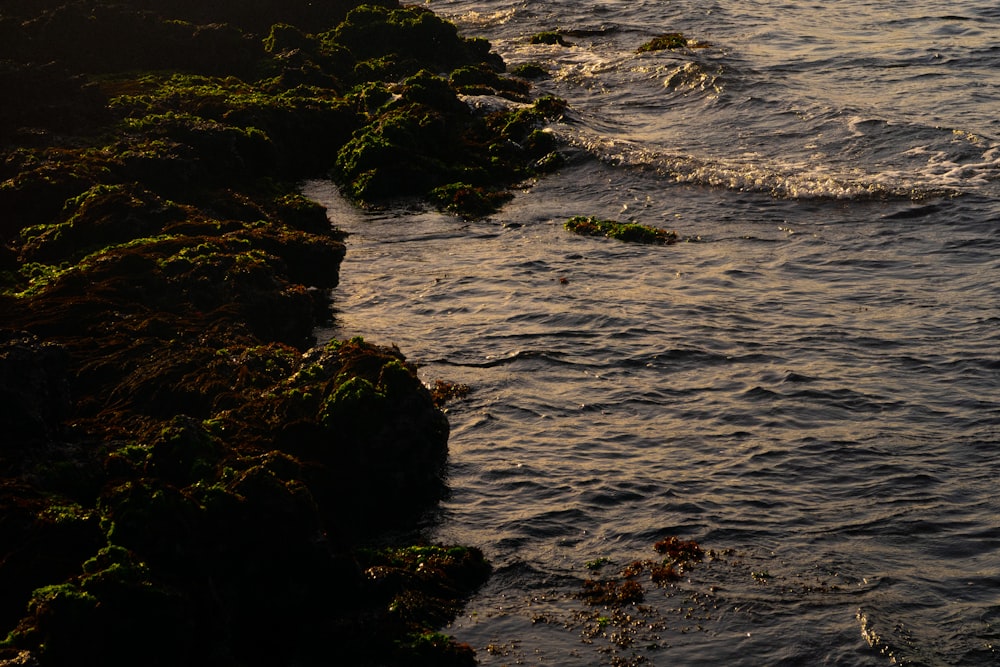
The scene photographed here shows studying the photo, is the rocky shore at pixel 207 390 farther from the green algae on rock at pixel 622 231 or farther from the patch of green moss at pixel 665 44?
the patch of green moss at pixel 665 44

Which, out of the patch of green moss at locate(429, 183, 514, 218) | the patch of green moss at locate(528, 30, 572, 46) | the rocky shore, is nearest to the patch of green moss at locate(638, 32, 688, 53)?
the patch of green moss at locate(528, 30, 572, 46)

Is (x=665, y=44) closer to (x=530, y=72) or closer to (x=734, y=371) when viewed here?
(x=530, y=72)

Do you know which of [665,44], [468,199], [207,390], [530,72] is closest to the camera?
[207,390]

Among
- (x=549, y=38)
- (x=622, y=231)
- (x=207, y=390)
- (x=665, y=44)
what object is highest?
(x=549, y=38)

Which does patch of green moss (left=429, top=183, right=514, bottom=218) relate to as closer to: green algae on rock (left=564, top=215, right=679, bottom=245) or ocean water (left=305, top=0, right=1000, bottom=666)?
ocean water (left=305, top=0, right=1000, bottom=666)

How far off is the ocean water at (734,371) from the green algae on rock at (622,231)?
0.37m

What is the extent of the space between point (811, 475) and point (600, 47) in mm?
26359

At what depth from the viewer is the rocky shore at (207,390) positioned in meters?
7.59

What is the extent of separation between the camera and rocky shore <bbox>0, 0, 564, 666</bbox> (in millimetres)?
7590

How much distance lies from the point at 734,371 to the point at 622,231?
5.65 m

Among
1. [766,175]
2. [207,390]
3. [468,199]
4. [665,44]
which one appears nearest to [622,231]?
[468,199]

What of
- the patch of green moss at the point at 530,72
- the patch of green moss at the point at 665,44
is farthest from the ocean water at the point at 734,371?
the patch of green moss at the point at 665,44

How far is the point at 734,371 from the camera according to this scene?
500 inches

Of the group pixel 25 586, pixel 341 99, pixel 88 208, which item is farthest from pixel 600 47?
pixel 25 586
